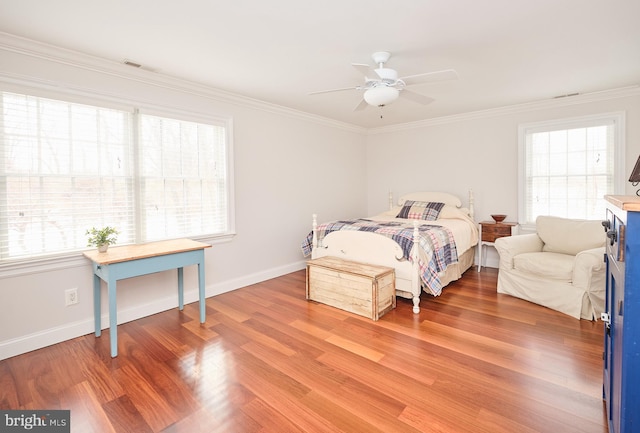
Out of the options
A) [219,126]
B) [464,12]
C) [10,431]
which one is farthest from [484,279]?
[10,431]

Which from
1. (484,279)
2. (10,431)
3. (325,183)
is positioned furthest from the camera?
(325,183)

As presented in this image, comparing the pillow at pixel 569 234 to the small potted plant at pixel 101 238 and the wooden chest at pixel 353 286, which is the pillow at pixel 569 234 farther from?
the small potted plant at pixel 101 238

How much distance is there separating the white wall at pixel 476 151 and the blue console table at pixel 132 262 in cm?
398

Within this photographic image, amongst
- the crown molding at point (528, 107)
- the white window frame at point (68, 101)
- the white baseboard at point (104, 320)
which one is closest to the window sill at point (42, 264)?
the white window frame at point (68, 101)

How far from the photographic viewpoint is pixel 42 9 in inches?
80.8

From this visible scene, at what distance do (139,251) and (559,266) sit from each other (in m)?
3.90

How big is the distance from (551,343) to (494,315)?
60cm

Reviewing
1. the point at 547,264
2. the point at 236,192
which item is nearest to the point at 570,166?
the point at 547,264

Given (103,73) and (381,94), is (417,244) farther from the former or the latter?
(103,73)

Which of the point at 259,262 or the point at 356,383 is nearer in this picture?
the point at 356,383

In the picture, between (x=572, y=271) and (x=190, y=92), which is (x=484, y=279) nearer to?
(x=572, y=271)

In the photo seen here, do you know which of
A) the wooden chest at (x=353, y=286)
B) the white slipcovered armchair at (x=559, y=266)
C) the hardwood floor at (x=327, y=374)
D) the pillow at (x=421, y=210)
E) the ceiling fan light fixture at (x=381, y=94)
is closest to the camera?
the hardwood floor at (x=327, y=374)

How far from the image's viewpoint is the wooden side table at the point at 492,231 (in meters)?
4.42

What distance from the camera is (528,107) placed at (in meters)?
4.48
